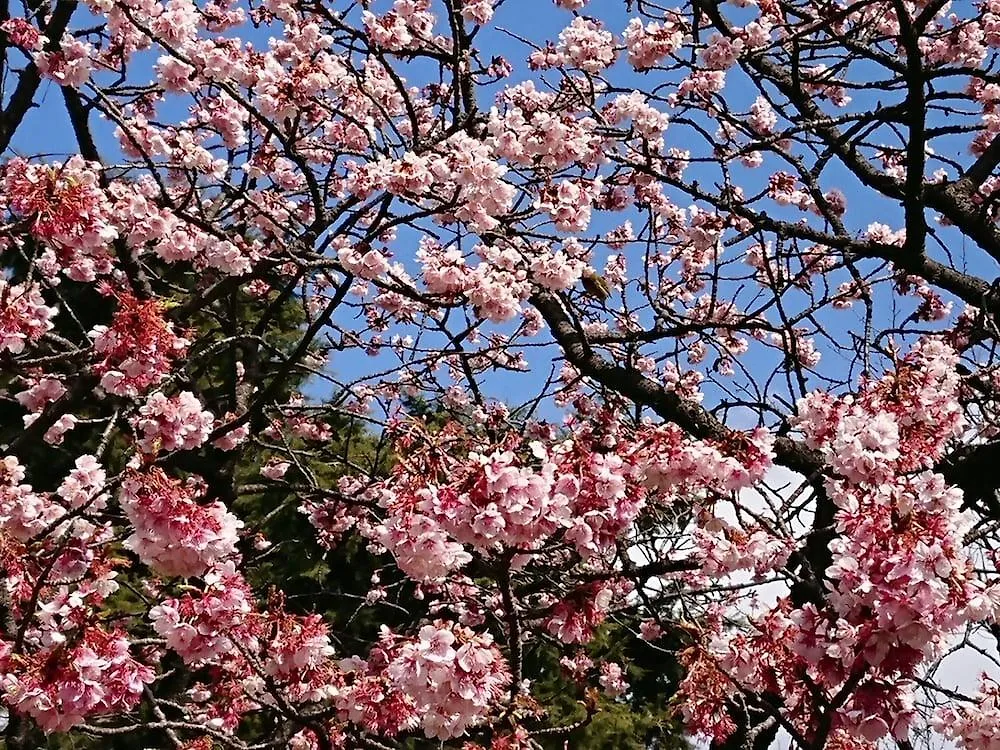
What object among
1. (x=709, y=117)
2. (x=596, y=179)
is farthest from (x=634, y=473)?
(x=709, y=117)

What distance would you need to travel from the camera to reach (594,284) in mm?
5027

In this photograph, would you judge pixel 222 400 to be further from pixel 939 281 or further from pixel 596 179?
pixel 939 281

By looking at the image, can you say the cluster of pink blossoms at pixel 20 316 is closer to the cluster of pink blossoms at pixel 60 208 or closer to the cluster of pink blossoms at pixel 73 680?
the cluster of pink blossoms at pixel 60 208

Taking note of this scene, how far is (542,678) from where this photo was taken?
1075 cm

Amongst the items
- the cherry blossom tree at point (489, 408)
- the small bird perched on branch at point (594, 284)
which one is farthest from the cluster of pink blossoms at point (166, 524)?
the small bird perched on branch at point (594, 284)

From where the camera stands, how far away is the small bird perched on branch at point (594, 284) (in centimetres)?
488

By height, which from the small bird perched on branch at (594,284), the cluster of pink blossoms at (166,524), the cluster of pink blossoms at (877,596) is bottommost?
the cluster of pink blossoms at (166,524)

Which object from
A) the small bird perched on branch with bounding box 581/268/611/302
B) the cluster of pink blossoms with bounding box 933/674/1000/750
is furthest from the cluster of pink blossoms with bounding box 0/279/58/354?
the cluster of pink blossoms with bounding box 933/674/1000/750

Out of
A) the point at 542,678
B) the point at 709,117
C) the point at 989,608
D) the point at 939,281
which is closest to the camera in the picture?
the point at 989,608

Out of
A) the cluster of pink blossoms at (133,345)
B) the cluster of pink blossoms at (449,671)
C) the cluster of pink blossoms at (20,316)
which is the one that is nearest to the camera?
the cluster of pink blossoms at (449,671)

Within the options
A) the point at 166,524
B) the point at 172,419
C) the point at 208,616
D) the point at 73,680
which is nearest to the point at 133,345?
the point at 172,419

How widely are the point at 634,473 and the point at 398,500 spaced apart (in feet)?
2.68

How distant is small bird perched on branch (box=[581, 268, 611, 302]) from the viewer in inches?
192

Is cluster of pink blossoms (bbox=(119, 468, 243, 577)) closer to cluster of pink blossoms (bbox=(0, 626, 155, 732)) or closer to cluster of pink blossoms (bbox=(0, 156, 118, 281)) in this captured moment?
cluster of pink blossoms (bbox=(0, 626, 155, 732))
